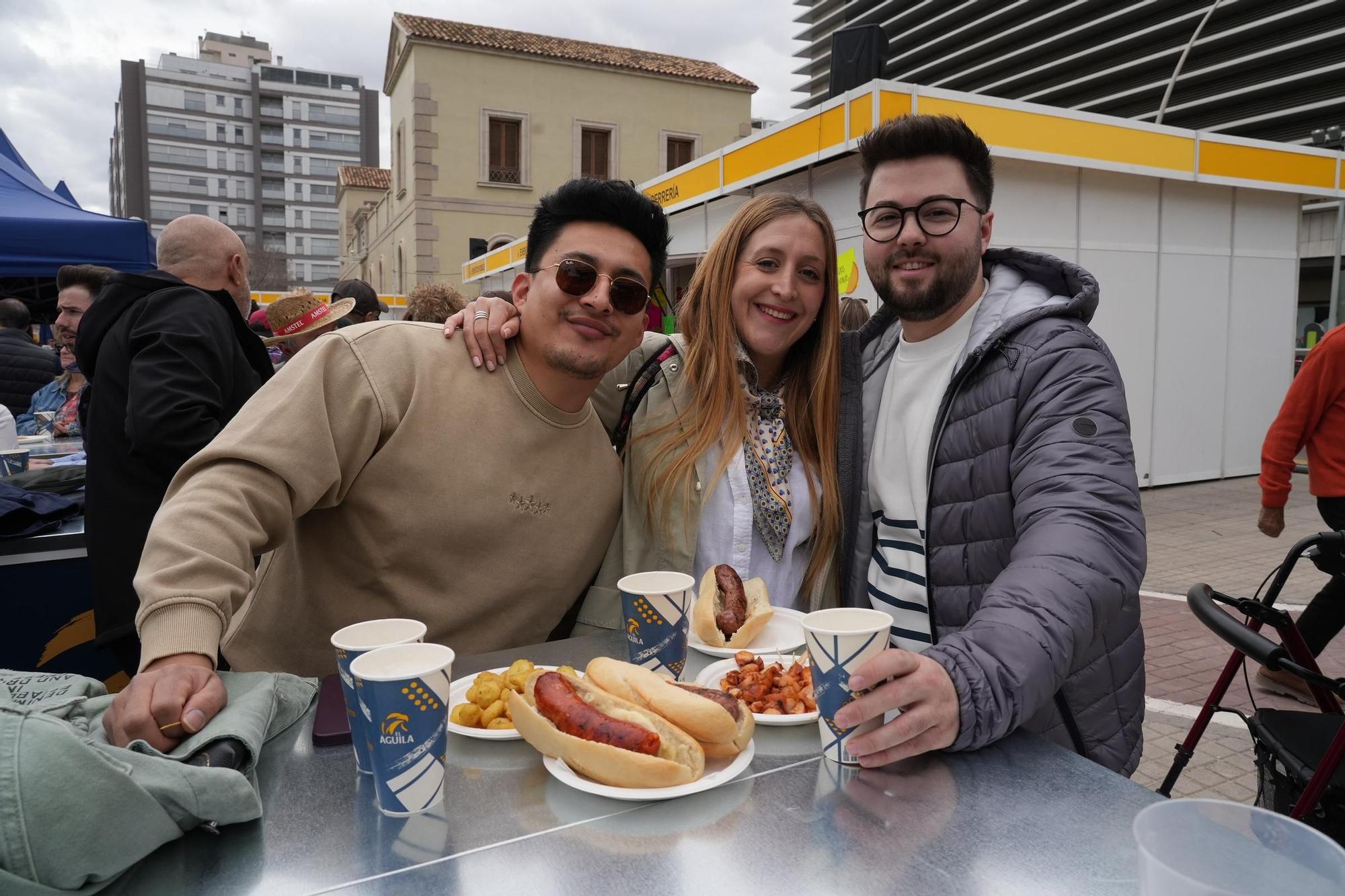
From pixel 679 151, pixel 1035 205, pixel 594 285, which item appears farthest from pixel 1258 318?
pixel 679 151

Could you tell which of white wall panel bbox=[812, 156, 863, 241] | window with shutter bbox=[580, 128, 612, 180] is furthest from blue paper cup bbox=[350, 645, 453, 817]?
window with shutter bbox=[580, 128, 612, 180]

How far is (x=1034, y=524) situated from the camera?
1.88 m

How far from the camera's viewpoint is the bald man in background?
11.5 feet

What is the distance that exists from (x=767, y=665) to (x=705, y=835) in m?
0.76

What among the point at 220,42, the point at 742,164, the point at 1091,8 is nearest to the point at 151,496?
the point at 742,164

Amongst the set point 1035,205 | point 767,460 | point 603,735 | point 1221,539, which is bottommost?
point 1221,539

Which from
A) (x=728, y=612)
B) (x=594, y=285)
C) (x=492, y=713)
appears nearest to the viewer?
(x=492, y=713)

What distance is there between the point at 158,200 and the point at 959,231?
115m

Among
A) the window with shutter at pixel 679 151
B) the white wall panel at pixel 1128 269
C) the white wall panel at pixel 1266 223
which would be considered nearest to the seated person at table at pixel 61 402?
the white wall panel at pixel 1128 269

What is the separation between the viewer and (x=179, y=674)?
4.88ft

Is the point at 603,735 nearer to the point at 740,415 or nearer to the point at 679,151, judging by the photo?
the point at 740,415

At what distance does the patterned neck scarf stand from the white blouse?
0.02 metres

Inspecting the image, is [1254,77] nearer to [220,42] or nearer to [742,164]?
[742,164]

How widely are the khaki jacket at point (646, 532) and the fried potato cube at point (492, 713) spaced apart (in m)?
0.89
